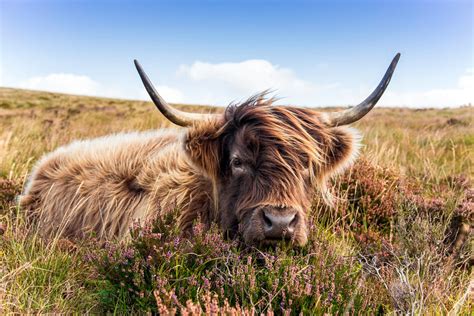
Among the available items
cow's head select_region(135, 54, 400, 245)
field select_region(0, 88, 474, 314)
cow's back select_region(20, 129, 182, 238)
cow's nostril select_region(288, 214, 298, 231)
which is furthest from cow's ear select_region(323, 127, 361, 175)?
cow's back select_region(20, 129, 182, 238)

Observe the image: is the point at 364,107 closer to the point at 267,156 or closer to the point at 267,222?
the point at 267,156

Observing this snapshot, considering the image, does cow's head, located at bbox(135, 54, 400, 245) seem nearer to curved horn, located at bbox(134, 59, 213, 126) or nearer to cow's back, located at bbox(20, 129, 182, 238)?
curved horn, located at bbox(134, 59, 213, 126)

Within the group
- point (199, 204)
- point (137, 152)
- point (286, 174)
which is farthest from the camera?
point (137, 152)

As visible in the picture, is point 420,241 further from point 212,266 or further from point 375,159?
Result: point 375,159

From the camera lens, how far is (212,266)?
3111 mm

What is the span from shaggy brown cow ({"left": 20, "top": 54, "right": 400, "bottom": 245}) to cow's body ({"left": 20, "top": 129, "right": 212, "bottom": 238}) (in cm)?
1

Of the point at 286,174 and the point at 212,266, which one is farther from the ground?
the point at 286,174

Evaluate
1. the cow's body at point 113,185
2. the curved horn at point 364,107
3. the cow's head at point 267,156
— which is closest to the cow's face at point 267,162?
the cow's head at point 267,156

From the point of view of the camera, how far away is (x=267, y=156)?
350 cm

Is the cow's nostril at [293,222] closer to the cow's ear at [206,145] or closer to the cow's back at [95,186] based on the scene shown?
the cow's ear at [206,145]

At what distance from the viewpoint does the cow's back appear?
4.50 m

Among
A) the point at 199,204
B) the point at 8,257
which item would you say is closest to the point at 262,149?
the point at 199,204

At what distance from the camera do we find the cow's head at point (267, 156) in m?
3.26

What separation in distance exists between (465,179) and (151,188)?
411cm
